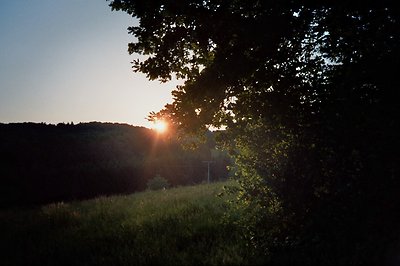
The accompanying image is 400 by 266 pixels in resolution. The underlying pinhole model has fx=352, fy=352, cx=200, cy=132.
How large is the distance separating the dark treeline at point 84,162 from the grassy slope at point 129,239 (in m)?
11.7

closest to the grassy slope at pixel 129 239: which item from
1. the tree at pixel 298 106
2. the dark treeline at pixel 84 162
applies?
the tree at pixel 298 106

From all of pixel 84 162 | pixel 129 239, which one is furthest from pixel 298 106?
pixel 84 162

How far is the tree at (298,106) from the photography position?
18.6 feet

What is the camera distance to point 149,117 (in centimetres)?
690

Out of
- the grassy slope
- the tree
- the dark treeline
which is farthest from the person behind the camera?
the dark treeline

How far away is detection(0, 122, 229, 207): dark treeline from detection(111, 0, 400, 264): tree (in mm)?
15883

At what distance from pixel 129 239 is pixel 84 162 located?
96.0ft

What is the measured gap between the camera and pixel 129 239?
8.98 m

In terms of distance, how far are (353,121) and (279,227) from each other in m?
2.62

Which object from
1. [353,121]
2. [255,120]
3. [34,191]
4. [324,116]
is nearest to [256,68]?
[255,120]

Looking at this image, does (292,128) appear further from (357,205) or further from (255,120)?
(357,205)

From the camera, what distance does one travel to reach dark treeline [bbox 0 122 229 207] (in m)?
30.1

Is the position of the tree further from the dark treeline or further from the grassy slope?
the dark treeline

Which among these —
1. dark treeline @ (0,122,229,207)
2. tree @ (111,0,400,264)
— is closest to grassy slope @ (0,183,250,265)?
tree @ (111,0,400,264)
